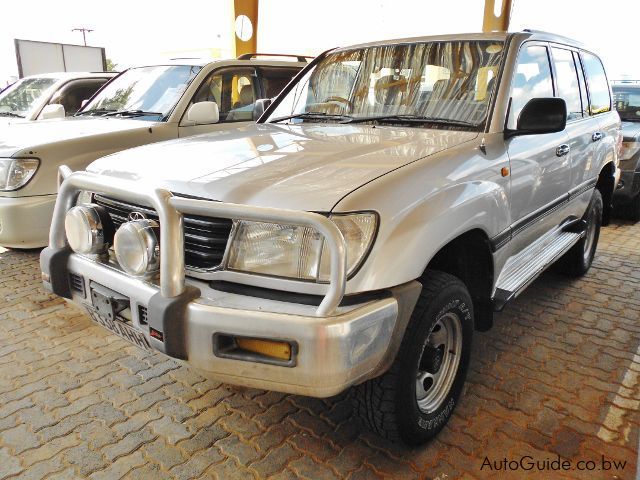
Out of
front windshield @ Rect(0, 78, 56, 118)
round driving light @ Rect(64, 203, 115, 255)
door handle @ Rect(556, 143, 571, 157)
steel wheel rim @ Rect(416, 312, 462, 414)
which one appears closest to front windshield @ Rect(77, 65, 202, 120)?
front windshield @ Rect(0, 78, 56, 118)

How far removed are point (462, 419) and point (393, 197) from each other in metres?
1.28

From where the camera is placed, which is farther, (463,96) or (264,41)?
(264,41)

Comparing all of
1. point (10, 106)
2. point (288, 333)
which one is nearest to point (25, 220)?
point (288, 333)

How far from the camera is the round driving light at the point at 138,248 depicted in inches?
71.6

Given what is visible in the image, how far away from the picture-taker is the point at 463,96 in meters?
2.68

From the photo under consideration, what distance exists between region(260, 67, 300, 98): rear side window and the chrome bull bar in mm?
3680

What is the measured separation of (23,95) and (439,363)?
23.2ft

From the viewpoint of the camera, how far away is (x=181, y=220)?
1751mm

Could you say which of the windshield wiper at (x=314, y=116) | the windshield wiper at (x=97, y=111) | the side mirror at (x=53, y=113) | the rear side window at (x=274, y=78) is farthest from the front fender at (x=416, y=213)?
the side mirror at (x=53, y=113)

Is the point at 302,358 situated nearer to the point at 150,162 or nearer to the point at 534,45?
the point at 150,162

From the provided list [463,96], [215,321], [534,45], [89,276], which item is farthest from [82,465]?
[534,45]

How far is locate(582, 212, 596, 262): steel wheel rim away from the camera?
14.0 feet

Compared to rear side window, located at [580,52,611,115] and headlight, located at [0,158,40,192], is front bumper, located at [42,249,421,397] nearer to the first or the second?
headlight, located at [0,158,40,192]

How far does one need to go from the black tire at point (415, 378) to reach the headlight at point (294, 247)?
0.42m
